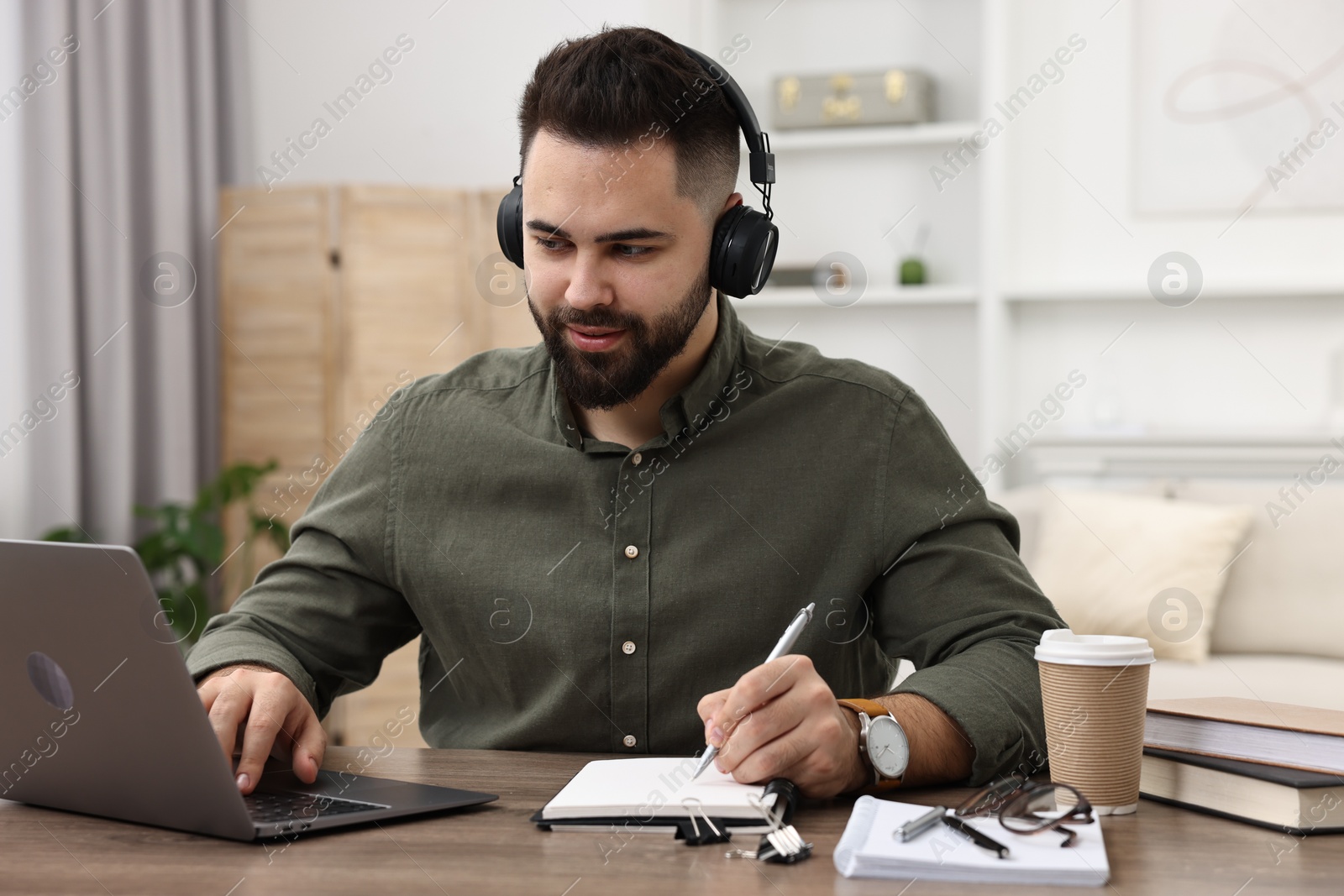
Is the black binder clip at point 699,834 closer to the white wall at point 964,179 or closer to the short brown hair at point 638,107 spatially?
the short brown hair at point 638,107

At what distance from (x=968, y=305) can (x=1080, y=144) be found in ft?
1.93

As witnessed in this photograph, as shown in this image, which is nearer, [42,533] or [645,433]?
[645,433]

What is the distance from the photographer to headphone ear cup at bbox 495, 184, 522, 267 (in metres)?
1.46

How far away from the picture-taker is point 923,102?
156 inches

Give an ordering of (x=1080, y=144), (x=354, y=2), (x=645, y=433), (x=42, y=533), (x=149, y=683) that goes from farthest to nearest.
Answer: (x=354, y=2) < (x=1080, y=144) < (x=42, y=533) < (x=645, y=433) < (x=149, y=683)

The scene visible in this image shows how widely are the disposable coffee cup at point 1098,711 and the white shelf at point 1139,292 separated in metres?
2.96

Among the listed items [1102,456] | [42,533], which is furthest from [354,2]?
[1102,456]

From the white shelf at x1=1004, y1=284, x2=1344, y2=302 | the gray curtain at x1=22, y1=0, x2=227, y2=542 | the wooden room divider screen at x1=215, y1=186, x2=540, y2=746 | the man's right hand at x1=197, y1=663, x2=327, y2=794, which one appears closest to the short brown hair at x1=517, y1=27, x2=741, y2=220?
the man's right hand at x1=197, y1=663, x2=327, y2=794

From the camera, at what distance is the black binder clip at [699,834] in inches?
35.1

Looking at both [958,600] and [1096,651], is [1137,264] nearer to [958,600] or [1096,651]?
[958,600]

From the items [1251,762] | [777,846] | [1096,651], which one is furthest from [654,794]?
[1251,762]

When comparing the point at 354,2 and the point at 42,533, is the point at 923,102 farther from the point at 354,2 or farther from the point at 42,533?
the point at 42,533

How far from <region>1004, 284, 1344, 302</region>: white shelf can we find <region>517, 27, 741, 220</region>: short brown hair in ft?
8.57

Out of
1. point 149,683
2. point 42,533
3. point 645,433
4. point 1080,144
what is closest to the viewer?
point 149,683
